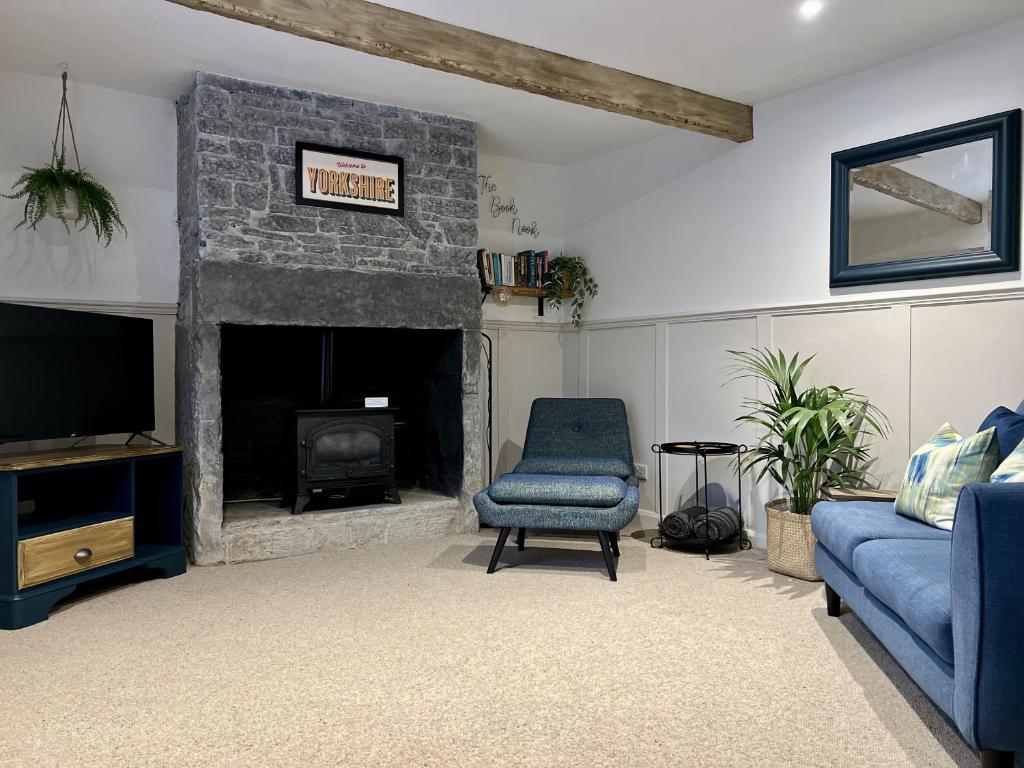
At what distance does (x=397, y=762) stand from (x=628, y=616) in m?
1.33

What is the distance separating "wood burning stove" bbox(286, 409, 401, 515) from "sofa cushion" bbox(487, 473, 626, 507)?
922 millimetres

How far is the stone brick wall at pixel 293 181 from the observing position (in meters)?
3.67

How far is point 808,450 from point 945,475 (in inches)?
33.7

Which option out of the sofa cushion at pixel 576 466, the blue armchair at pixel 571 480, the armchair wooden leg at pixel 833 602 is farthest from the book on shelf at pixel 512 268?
the armchair wooden leg at pixel 833 602

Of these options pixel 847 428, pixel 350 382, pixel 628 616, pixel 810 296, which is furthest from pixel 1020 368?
pixel 350 382

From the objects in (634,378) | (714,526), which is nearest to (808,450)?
(714,526)

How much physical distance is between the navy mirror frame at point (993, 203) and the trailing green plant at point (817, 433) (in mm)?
544

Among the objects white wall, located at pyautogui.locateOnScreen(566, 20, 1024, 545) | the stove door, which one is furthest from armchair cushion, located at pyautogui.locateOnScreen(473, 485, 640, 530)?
white wall, located at pyautogui.locateOnScreen(566, 20, 1024, 545)

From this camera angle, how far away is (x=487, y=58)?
3.27 metres

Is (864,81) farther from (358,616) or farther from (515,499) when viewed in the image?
(358,616)

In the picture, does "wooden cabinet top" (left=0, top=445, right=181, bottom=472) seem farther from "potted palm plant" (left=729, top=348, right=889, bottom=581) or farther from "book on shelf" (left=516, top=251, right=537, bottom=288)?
"potted palm plant" (left=729, top=348, right=889, bottom=581)

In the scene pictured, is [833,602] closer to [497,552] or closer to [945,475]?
[945,475]

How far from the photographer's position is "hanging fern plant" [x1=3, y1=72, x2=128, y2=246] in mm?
3529

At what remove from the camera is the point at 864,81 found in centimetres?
363
